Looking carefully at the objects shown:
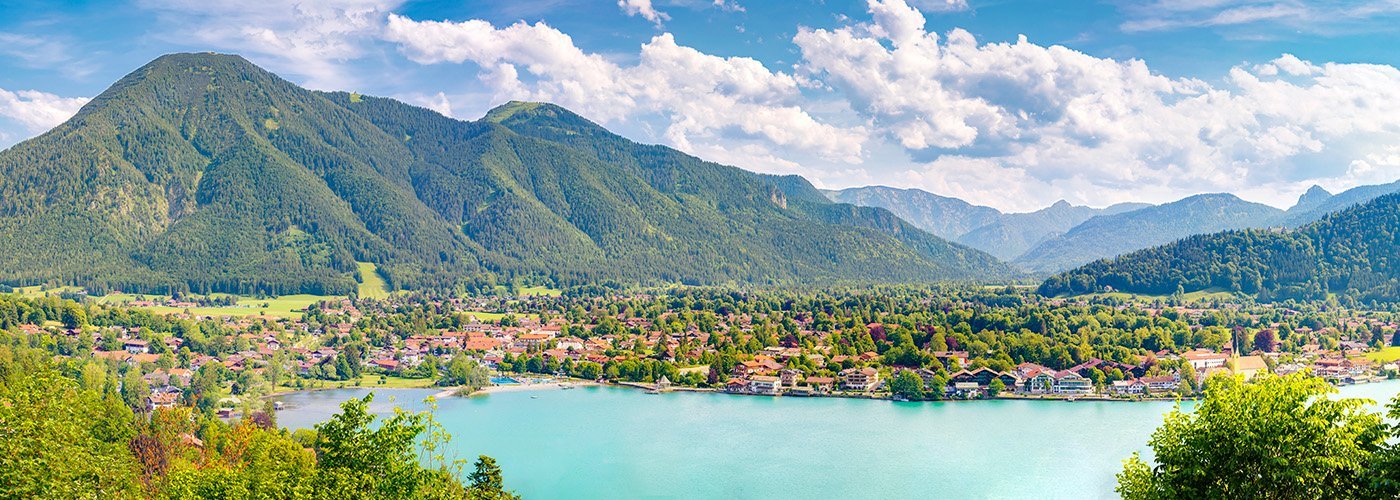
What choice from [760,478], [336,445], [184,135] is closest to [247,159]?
[184,135]

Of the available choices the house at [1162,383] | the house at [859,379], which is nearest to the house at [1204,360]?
the house at [1162,383]

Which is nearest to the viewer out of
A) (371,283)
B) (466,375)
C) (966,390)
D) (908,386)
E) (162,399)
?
(162,399)

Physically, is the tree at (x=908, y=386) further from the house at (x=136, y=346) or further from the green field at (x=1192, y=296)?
the green field at (x=1192, y=296)

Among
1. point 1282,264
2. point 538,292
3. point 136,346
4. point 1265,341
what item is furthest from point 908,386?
point 538,292

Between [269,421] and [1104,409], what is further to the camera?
[1104,409]

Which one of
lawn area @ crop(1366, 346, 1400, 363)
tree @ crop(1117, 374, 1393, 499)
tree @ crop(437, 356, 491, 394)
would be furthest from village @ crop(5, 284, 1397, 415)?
tree @ crop(1117, 374, 1393, 499)

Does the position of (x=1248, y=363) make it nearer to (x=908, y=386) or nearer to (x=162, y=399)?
(x=908, y=386)

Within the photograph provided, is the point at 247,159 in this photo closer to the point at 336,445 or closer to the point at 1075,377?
the point at 1075,377
